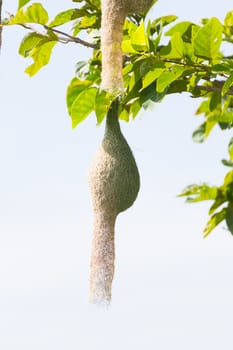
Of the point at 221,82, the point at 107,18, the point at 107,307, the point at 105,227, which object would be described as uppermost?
the point at 107,18

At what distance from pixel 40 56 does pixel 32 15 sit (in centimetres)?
16

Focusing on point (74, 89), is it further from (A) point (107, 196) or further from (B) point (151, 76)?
(A) point (107, 196)

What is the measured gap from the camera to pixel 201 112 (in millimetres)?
3135

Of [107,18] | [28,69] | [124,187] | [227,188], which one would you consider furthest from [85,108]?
[227,188]

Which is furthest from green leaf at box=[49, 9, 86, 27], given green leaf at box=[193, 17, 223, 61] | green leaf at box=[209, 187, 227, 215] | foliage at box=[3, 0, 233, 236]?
green leaf at box=[209, 187, 227, 215]

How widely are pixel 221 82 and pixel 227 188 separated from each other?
0.70 metres

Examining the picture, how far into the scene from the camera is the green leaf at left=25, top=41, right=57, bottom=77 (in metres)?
2.24

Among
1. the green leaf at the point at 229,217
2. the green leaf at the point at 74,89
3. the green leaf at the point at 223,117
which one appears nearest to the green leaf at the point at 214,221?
the green leaf at the point at 229,217

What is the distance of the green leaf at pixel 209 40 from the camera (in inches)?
73.7

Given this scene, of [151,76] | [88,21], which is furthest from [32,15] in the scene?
[151,76]

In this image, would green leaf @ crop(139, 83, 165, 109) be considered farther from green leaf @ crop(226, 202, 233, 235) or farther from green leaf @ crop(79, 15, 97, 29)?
green leaf @ crop(226, 202, 233, 235)

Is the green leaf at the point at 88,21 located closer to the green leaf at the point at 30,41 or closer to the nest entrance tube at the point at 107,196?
the green leaf at the point at 30,41

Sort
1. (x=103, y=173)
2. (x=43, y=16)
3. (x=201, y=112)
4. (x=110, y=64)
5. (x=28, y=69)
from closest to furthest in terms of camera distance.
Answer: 1. (x=110, y=64)
2. (x=103, y=173)
3. (x=43, y=16)
4. (x=28, y=69)
5. (x=201, y=112)

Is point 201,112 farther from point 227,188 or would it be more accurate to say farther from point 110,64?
point 110,64
